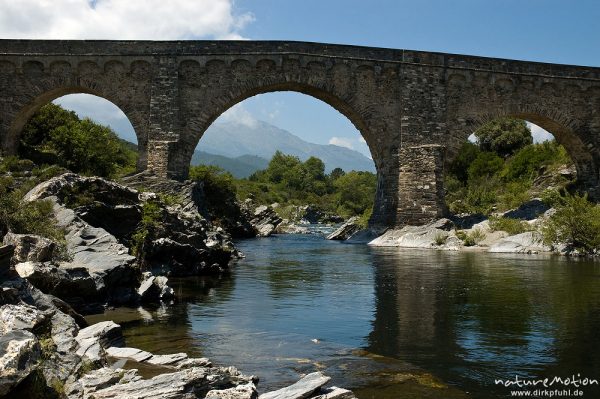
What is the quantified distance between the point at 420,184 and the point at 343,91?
5127mm

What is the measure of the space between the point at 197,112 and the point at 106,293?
15.5m

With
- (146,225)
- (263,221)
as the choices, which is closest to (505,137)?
(263,221)

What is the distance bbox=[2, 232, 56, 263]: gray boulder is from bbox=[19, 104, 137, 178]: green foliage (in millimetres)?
15627

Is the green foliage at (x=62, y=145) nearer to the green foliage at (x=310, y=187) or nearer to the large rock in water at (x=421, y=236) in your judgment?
the large rock in water at (x=421, y=236)

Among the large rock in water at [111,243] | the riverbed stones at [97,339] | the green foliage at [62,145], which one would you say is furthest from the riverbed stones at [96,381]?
the green foliage at [62,145]

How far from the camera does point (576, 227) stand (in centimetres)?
2094

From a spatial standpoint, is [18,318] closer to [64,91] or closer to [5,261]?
[5,261]

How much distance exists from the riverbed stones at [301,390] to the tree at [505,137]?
1965 inches

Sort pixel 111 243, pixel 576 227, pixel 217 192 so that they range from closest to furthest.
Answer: pixel 111 243, pixel 576 227, pixel 217 192

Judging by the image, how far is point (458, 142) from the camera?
1045 inches

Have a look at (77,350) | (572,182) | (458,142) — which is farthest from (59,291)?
(572,182)

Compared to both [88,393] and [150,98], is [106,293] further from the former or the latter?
[150,98]

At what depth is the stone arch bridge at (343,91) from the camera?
964 inches

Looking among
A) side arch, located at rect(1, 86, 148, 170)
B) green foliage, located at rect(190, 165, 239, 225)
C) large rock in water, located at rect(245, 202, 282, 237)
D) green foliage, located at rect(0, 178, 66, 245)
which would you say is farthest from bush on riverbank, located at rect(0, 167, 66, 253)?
large rock in water, located at rect(245, 202, 282, 237)
